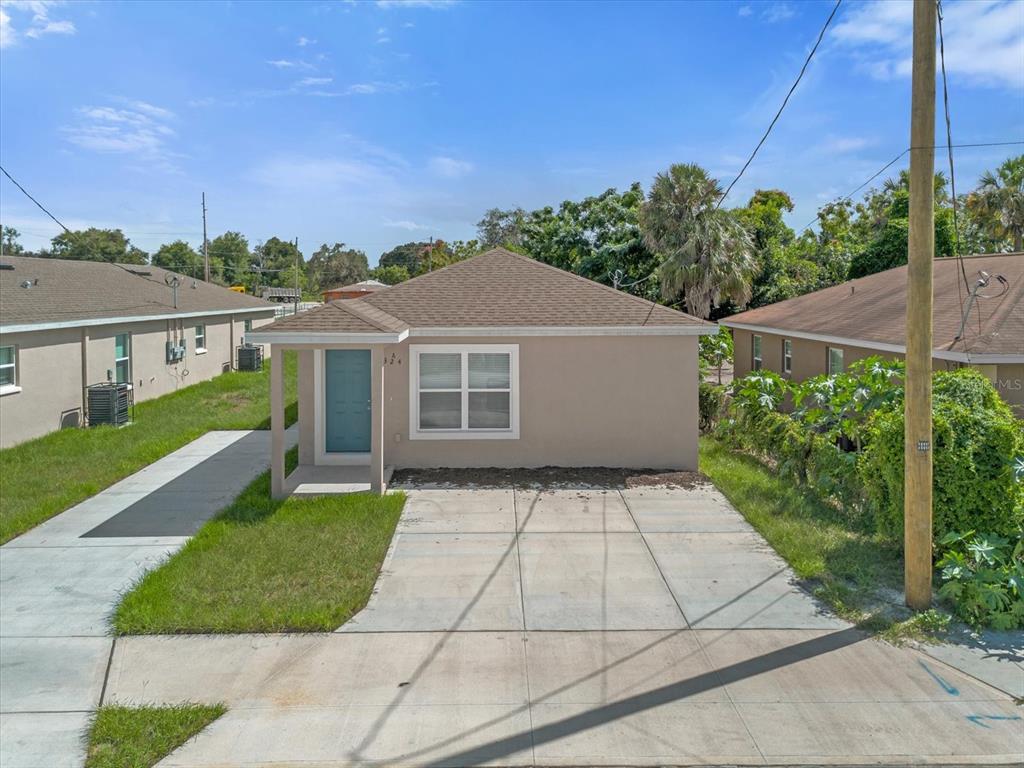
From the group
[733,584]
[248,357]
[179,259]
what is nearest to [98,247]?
[179,259]

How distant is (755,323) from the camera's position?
22.8 m

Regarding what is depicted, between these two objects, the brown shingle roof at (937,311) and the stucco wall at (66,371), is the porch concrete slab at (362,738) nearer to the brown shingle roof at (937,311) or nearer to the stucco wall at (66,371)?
the brown shingle roof at (937,311)

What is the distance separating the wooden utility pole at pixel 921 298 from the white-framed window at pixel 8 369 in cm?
1580

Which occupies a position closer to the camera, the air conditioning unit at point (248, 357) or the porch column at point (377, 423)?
the porch column at point (377, 423)

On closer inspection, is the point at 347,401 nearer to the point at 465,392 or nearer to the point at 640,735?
the point at 465,392

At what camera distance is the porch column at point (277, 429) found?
10719 mm

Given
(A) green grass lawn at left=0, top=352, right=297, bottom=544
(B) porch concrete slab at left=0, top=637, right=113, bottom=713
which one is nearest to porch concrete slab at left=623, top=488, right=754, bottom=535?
(B) porch concrete slab at left=0, top=637, right=113, bottom=713

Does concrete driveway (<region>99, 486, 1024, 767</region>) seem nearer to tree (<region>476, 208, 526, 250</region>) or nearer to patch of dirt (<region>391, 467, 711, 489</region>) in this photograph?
patch of dirt (<region>391, 467, 711, 489</region>)

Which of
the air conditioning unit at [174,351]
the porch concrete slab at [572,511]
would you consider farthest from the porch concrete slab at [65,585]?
the air conditioning unit at [174,351]

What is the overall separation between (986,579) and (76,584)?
909 centimetres

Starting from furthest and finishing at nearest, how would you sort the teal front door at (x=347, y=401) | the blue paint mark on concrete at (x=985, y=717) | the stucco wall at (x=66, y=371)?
the stucco wall at (x=66, y=371)
the teal front door at (x=347, y=401)
the blue paint mark on concrete at (x=985, y=717)

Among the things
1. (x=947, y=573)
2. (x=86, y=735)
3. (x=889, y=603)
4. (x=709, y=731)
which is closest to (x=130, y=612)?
(x=86, y=735)

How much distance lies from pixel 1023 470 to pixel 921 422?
151 cm

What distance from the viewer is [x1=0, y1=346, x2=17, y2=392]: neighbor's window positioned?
Result: 1473 centimetres
